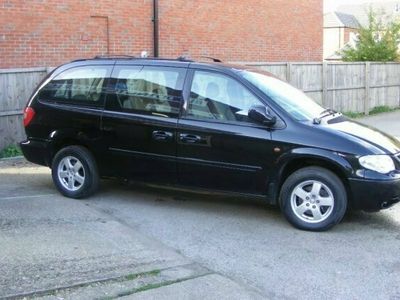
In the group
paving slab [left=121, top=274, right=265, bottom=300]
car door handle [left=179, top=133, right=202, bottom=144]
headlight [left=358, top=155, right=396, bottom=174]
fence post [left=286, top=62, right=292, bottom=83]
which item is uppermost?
fence post [left=286, top=62, right=292, bottom=83]

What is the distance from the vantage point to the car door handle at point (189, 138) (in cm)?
647

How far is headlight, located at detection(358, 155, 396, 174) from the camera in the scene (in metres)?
5.90

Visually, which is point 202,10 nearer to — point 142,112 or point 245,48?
point 245,48

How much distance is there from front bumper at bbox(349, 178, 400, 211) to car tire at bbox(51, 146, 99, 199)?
120 inches

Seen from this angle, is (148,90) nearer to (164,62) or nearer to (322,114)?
(164,62)

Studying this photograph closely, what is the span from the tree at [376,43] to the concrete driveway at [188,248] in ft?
51.2

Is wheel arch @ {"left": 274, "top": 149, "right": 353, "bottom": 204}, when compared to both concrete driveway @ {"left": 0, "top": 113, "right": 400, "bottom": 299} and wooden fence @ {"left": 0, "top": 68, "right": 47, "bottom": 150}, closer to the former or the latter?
concrete driveway @ {"left": 0, "top": 113, "right": 400, "bottom": 299}

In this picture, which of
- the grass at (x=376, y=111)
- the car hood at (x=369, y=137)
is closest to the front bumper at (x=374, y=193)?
the car hood at (x=369, y=137)

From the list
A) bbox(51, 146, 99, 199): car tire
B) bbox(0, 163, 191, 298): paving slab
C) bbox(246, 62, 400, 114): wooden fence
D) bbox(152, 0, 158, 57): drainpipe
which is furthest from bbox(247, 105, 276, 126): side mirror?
bbox(152, 0, 158, 57): drainpipe

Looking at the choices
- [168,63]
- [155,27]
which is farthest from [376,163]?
[155,27]

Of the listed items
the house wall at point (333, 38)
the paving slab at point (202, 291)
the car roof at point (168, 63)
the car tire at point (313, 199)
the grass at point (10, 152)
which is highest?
the house wall at point (333, 38)

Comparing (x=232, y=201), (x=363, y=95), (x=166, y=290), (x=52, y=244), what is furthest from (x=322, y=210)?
(x=363, y=95)

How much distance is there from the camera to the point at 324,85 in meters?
16.5

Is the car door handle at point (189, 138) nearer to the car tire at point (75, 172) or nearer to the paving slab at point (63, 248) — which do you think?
the paving slab at point (63, 248)
